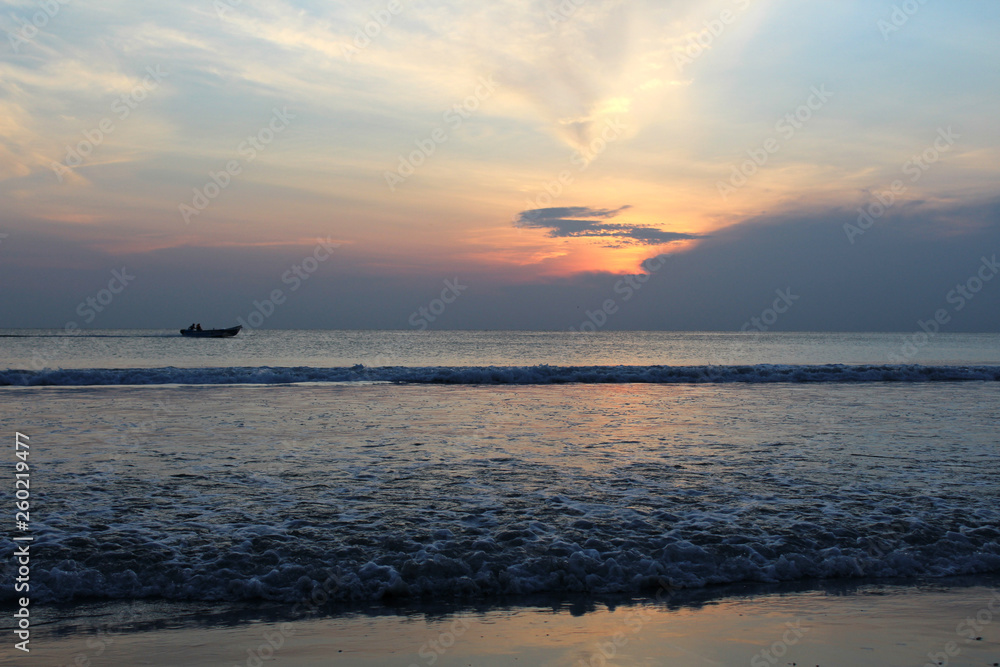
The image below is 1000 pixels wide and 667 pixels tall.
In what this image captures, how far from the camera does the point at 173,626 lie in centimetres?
555

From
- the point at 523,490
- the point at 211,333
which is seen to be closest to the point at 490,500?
the point at 523,490

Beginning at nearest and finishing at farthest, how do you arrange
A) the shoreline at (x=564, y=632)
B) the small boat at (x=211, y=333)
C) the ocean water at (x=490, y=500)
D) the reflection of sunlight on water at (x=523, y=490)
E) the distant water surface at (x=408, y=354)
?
the shoreline at (x=564, y=632)
the ocean water at (x=490, y=500)
the reflection of sunlight on water at (x=523, y=490)
the distant water surface at (x=408, y=354)
the small boat at (x=211, y=333)

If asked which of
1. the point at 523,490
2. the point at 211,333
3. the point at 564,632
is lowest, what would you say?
the point at 564,632

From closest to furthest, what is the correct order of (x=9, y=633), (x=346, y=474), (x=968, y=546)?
(x=9, y=633) → (x=968, y=546) → (x=346, y=474)

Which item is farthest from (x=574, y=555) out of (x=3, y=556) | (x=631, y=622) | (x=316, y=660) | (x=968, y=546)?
(x=3, y=556)

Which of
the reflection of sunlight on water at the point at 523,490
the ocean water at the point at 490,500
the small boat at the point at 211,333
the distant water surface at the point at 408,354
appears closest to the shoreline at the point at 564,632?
the ocean water at the point at 490,500

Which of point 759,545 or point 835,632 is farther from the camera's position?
point 759,545

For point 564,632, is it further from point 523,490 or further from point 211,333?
point 211,333

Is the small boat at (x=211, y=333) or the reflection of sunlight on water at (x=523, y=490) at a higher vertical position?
the small boat at (x=211, y=333)

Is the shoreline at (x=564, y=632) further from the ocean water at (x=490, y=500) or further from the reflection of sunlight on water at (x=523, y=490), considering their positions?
the reflection of sunlight on water at (x=523, y=490)

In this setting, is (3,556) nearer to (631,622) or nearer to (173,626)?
(173,626)

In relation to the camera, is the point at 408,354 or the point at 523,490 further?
the point at 408,354

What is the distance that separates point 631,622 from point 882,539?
3.71 metres

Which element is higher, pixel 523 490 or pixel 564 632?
pixel 523 490
